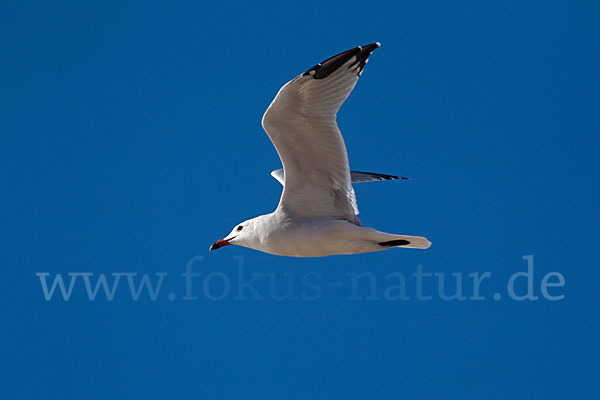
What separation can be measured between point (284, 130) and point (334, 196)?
83 cm

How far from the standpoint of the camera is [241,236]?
8.14 meters

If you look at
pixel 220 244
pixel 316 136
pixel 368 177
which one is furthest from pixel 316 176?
pixel 368 177

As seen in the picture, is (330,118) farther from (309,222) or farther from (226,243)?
(226,243)

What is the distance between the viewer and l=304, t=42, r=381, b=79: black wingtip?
708 centimetres

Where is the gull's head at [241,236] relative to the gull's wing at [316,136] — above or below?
below

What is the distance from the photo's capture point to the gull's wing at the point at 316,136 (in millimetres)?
7129

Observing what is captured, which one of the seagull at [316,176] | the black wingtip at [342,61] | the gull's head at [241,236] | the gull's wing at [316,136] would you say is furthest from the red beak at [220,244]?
the black wingtip at [342,61]

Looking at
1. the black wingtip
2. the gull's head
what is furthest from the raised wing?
the black wingtip

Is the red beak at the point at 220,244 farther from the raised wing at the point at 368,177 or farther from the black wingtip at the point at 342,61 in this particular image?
the black wingtip at the point at 342,61

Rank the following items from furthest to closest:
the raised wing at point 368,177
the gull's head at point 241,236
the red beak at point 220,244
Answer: the raised wing at point 368,177
the red beak at point 220,244
the gull's head at point 241,236

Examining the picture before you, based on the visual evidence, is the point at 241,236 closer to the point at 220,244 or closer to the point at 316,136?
the point at 220,244

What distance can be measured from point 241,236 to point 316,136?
1.38 metres

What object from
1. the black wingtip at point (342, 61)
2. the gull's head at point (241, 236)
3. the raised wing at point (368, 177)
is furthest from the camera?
the raised wing at point (368, 177)

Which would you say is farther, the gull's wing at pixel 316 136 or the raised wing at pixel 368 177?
the raised wing at pixel 368 177
